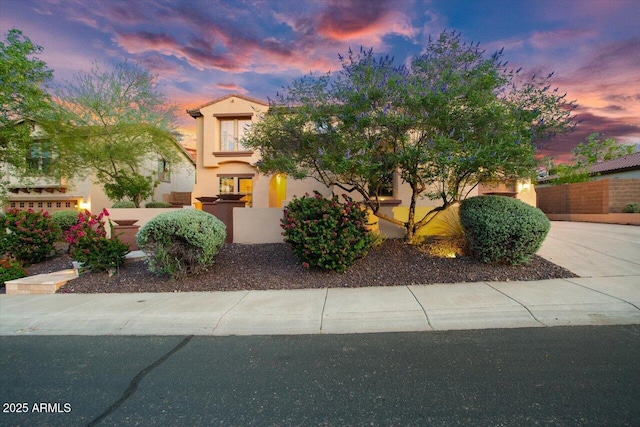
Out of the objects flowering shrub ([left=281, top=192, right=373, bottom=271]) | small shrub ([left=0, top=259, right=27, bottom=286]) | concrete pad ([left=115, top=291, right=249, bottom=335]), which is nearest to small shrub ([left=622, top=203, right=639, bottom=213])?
flowering shrub ([left=281, top=192, right=373, bottom=271])

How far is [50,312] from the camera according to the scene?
580cm

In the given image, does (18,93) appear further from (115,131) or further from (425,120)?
(425,120)

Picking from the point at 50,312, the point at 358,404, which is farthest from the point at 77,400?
the point at 50,312

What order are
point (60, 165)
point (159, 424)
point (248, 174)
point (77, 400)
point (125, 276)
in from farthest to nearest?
point (248, 174)
point (60, 165)
point (125, 276)
point (77, 400)
point (159, 424)

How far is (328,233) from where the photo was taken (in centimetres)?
702

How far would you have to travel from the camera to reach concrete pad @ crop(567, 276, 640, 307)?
530cm

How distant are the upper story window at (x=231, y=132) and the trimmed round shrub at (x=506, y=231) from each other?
14.4 metres

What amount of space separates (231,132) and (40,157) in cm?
909

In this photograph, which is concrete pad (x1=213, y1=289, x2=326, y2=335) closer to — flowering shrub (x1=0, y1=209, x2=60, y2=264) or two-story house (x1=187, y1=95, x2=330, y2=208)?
flowering shrub (x1=0, y1=209, x2=60, y2=264)

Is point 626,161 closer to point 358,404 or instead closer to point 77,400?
point 358,404

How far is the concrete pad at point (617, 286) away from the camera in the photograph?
17.4 ft

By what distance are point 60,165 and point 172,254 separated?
13.6 m

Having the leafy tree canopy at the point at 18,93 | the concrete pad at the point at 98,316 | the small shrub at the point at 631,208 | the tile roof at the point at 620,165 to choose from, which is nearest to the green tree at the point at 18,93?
the leafy tree canopy at the point at 18,93

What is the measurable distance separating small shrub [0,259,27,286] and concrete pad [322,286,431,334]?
8.04 m
